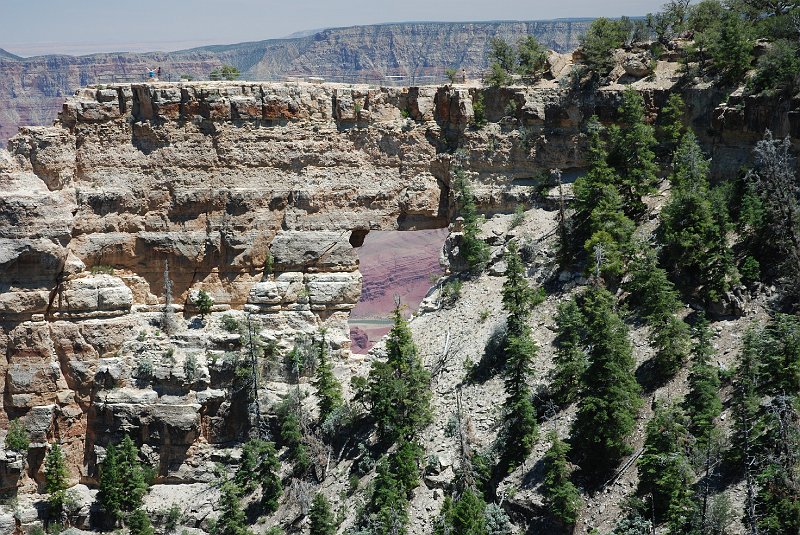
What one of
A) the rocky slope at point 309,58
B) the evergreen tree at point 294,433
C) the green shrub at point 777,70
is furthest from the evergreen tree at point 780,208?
the rocky slope at point 309,58

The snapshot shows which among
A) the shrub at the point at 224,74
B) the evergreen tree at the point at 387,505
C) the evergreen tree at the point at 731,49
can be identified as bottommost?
the evergreen tree at the point at 387,505

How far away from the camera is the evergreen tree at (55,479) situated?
166 feet

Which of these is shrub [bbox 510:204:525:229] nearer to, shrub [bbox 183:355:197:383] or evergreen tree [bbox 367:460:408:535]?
evergreen tree [bbox 367:460:408:535]

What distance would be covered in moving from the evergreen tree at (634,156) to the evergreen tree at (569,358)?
7.74m

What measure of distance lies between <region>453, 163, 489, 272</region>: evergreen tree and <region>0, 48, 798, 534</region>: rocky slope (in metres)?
0.89

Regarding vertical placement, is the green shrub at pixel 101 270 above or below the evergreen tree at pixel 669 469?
above

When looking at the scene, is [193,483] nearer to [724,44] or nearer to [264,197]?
[264,197]

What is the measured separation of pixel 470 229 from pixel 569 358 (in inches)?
425

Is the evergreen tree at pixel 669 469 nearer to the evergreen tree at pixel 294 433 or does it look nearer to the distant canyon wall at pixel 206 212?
the evergreen tree at pixel 294 433

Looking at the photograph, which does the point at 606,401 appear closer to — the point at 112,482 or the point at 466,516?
the point at 466,516

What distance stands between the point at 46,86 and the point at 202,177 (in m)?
95.5

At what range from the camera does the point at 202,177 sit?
52969mm

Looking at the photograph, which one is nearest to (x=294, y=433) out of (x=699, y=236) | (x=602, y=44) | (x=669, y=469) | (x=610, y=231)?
(x=610, y=231)

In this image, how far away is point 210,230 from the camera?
53.0 meters
